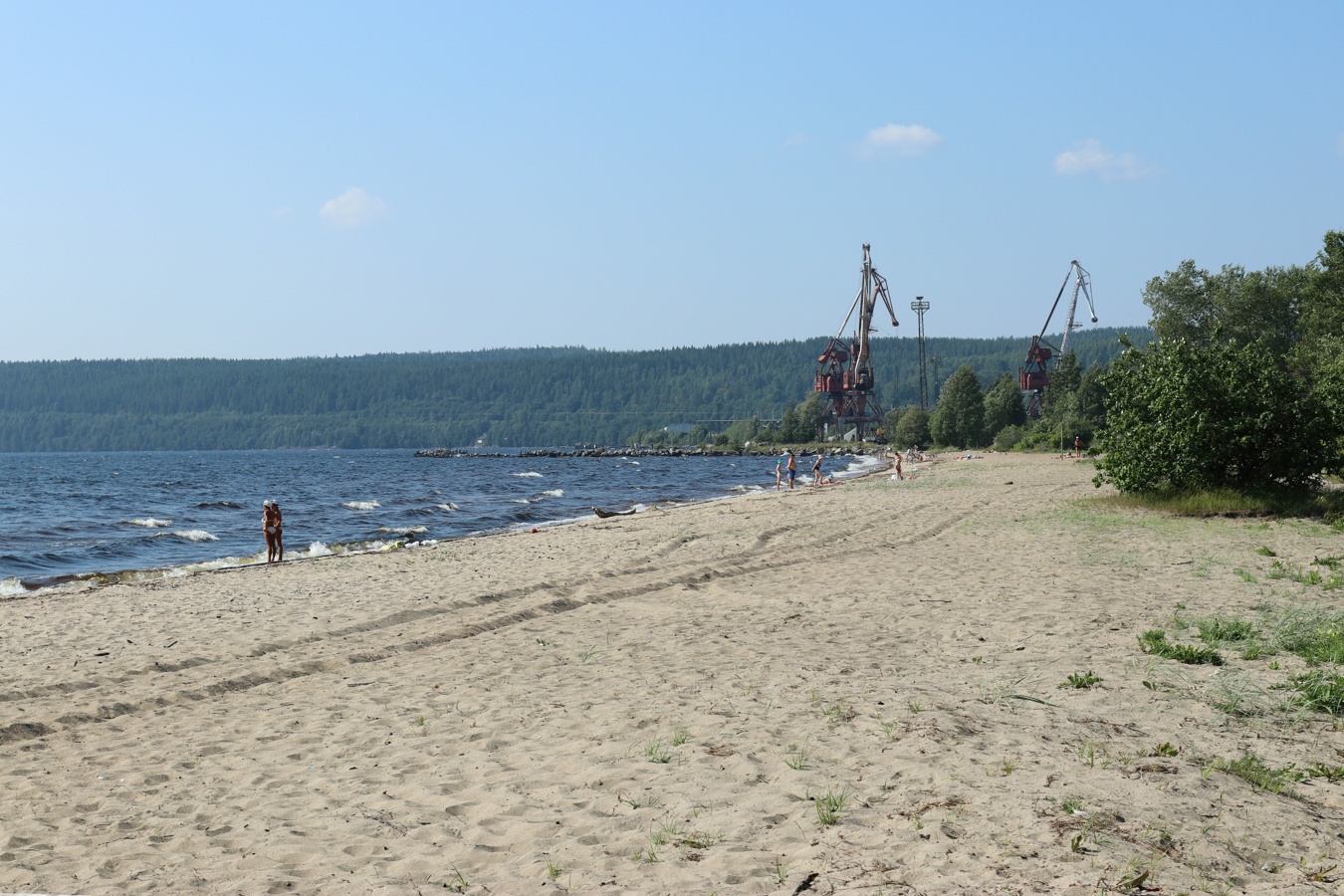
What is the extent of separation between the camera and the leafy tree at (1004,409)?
320 ft

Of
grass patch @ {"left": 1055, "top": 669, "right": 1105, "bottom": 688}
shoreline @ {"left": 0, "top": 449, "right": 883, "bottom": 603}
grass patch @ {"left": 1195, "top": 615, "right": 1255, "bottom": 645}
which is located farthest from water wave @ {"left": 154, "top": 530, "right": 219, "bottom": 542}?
grass patch @ {"left": 1055, "top": 669, "right": 1105, "bottom": 688}

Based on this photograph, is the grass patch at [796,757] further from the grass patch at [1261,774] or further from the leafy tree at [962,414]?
the leafy tree at [962,414]

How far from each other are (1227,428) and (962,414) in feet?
266

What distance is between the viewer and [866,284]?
13450 centimetres

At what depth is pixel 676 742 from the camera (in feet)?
22.7

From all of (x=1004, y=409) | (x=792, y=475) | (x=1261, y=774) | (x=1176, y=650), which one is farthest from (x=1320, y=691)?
(x=1004, y=409)

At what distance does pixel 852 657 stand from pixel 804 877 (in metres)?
4.65

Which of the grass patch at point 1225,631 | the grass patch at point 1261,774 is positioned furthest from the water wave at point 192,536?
the grass patch at point 1261,774

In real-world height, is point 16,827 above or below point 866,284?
below

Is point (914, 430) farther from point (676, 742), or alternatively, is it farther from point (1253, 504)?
point (676, 742)

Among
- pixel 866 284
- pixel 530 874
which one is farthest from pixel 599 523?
pixel 866 284

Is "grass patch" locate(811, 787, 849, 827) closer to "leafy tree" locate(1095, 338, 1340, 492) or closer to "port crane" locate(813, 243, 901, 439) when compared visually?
"leafy tree" locate(1095, 338, 1340, 492)

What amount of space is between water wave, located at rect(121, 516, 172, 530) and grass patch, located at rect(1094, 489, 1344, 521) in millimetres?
31082

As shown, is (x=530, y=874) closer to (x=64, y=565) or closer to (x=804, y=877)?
(x=804, y=877)
